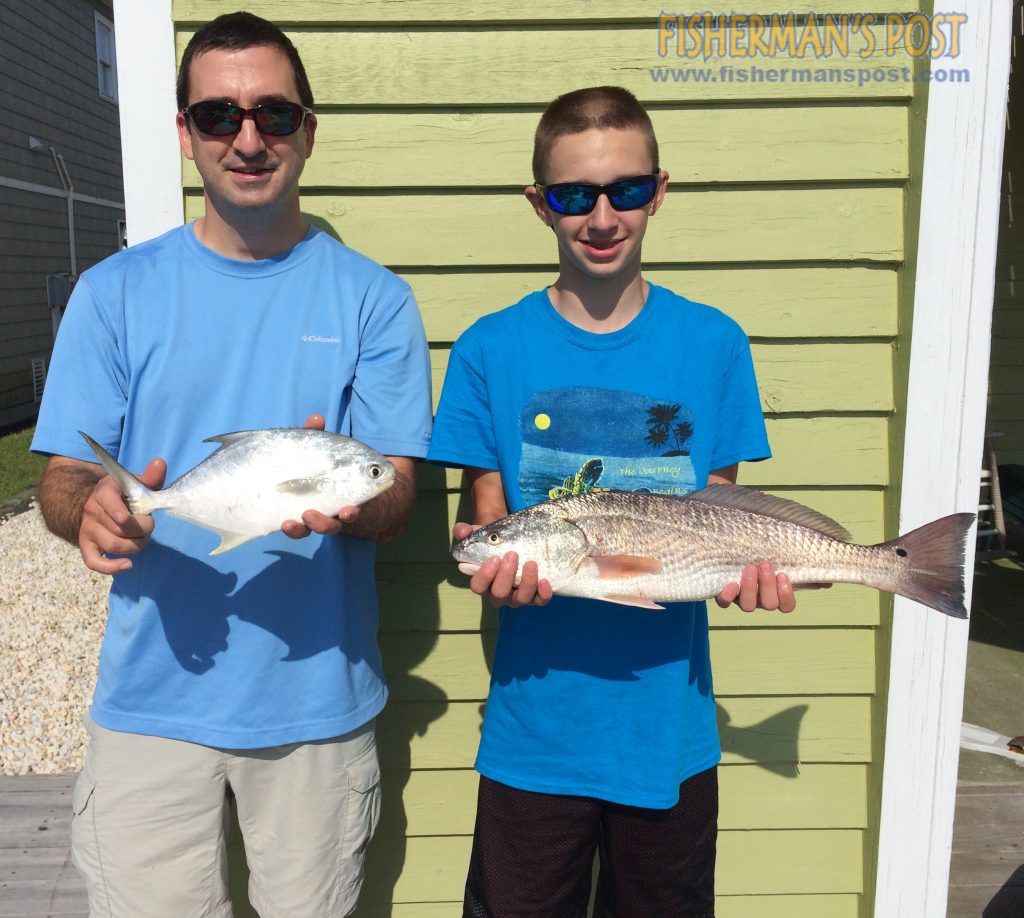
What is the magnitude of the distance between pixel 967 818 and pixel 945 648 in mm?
1493

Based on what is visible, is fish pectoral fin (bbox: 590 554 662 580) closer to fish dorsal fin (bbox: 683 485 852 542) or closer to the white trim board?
fish dorsal fin (bbox: 683 485 852 542)

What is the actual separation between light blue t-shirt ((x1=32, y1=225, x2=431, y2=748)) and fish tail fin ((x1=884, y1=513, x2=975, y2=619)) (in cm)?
127

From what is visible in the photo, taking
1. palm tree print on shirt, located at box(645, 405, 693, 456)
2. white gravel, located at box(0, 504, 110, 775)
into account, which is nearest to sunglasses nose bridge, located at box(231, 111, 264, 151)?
palm tree print on shirt, located at box(645, 405, 693, 456)

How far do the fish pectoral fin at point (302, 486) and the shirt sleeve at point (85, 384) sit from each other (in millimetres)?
598

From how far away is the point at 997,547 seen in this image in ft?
27.7

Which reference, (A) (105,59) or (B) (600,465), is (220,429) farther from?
(A) (105,59)

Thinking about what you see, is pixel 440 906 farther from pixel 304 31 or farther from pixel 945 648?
pixel 304 31

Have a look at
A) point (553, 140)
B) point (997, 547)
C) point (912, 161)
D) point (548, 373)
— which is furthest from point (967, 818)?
point (997, 547)

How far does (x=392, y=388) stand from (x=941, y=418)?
6.49 feet

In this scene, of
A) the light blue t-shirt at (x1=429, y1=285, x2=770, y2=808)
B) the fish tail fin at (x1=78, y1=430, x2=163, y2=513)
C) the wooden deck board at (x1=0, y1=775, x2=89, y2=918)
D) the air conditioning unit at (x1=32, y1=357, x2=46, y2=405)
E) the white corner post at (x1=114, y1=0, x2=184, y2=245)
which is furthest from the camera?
the air conditioning unit at (x1=32, y1=357, x2=46, y2=405)

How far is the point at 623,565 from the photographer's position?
2.18m

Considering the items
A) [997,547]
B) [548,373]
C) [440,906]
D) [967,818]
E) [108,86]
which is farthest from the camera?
[108,86]

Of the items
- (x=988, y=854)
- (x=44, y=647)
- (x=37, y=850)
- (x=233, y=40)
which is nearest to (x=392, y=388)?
(x=233, y=40)

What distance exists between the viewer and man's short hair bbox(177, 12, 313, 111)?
7.33ft
